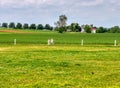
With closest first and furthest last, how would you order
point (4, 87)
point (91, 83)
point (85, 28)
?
1. point (4, 87)
2. point (91, 83)
3. point (85, 28)

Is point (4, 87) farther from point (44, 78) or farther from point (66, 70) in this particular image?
point (66, 70)

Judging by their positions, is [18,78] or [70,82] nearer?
[70,82]

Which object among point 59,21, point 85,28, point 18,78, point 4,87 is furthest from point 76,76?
point 85,28

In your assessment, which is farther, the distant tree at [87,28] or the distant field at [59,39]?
the distant tree at [87,28]

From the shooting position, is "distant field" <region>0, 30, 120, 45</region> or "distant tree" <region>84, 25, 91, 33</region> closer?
"distant field" <region>0, 30, 120, 45</region>

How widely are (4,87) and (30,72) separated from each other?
14.2 feet

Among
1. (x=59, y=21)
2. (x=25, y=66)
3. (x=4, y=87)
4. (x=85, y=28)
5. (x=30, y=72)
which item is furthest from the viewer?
(x=85, y=28)

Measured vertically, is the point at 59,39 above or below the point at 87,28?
below

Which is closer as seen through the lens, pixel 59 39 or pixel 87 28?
pixel 59 39

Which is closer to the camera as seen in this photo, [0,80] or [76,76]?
[0,80]

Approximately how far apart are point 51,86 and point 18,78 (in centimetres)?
245

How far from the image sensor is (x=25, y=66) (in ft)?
62.5

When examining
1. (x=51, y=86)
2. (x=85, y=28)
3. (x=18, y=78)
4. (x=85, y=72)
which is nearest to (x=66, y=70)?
(x=85, y=72)

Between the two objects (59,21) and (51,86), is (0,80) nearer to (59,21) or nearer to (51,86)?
(51,86)
